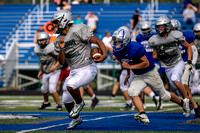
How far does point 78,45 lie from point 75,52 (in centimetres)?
12

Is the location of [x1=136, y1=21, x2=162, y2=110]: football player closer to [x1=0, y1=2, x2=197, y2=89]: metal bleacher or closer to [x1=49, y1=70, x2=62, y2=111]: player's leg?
[x1=49, y1=70, x2=62, y2=111]: player's leg

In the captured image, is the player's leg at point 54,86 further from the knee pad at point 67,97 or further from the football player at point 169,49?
the knee pad at point 67,97

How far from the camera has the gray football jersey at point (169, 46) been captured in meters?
8.45

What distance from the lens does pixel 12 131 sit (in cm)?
639

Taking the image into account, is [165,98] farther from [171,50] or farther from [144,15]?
[144,15]

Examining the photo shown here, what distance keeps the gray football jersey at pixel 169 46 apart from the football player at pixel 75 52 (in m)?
1.87

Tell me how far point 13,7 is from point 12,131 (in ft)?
70.3

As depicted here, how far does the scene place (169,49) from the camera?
336 inches

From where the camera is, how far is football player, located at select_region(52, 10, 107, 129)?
6.88 m

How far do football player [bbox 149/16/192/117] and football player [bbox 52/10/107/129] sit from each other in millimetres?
1850

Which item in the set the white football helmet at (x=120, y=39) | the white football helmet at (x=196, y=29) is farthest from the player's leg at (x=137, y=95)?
the white football helmet at (x=196, y=29)

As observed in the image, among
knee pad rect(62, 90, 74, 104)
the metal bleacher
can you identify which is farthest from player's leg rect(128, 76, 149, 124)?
the metal bleacher

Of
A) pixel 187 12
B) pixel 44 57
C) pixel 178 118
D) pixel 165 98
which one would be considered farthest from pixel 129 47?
pixel 187 12

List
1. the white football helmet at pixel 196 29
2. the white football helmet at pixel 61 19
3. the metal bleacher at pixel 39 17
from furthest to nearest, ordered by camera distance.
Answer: the metal bleacher at pixel 39 17, the white football helmet at pixel 196 29, the white football helmet at pixel 61 19
